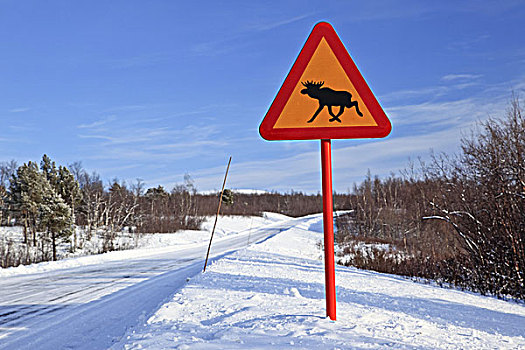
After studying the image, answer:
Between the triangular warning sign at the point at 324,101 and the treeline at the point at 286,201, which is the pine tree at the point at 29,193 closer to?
the triangular warning sign at the point at 324,101

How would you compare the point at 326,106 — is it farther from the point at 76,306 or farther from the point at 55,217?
the point at 55,217

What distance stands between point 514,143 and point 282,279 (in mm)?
6517

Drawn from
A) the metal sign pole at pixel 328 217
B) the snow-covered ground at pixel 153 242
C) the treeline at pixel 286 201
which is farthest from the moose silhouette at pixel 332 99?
the treeline at pixel 286 201

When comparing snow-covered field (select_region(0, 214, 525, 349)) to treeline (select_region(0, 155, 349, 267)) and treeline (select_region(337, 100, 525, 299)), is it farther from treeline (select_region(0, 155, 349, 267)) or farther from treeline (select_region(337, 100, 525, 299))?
treeline (select_region(0, 155, 349, 267))

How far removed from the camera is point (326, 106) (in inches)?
116

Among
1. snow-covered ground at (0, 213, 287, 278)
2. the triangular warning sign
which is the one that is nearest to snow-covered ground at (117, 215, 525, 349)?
the triangular warning sign

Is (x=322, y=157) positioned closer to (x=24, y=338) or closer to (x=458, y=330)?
(x=458, y=330)

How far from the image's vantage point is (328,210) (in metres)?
2.95

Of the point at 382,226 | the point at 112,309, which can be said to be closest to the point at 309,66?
the point at 112,309

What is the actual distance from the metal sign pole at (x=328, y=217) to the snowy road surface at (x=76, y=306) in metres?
3.36

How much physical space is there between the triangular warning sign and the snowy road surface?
12.4 ft

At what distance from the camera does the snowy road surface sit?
221 inches

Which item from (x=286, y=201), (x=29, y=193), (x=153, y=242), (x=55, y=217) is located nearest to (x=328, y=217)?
(x=55, y=217)

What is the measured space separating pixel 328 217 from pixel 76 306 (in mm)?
6892
